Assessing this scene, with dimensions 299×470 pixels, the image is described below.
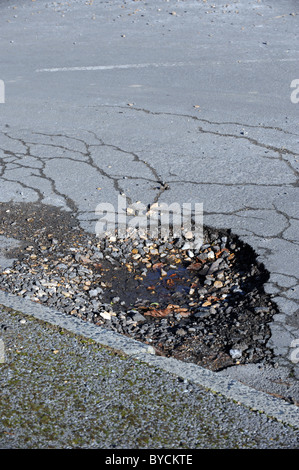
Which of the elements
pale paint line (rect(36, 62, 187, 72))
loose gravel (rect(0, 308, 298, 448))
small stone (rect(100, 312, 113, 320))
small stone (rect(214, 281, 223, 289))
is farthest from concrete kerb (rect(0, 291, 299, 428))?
pale paint line (rect(36, 62, 187, 72))

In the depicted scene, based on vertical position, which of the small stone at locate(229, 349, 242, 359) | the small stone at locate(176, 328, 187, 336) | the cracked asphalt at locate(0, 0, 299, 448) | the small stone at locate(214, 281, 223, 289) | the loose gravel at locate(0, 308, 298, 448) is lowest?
the small stone at locate(176, 328, 187, 336)

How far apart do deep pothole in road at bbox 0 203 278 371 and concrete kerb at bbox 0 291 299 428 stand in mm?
214

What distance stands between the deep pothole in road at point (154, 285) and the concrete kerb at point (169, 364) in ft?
0.70

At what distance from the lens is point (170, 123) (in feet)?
20.4

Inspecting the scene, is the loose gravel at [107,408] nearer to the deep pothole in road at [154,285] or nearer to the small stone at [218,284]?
the deep pothole in road at [154,285]

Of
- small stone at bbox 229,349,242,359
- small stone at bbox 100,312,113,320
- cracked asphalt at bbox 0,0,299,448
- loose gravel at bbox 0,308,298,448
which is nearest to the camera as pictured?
loose gravel at bbox 0,308,298,448

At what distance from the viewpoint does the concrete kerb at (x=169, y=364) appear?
102 inches

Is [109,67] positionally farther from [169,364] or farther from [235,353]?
[169,364]

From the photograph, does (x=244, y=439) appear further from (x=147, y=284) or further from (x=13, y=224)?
(x=13, y=224)

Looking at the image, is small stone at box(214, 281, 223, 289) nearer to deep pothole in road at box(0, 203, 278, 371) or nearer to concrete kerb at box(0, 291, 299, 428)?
deep pothole in road at box(0, 203, 278, 371)

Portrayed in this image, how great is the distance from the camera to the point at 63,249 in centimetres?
416

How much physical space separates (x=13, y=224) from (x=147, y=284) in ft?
4.16

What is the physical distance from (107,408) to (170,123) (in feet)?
13.7

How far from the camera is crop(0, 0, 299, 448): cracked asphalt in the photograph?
14.5ft
